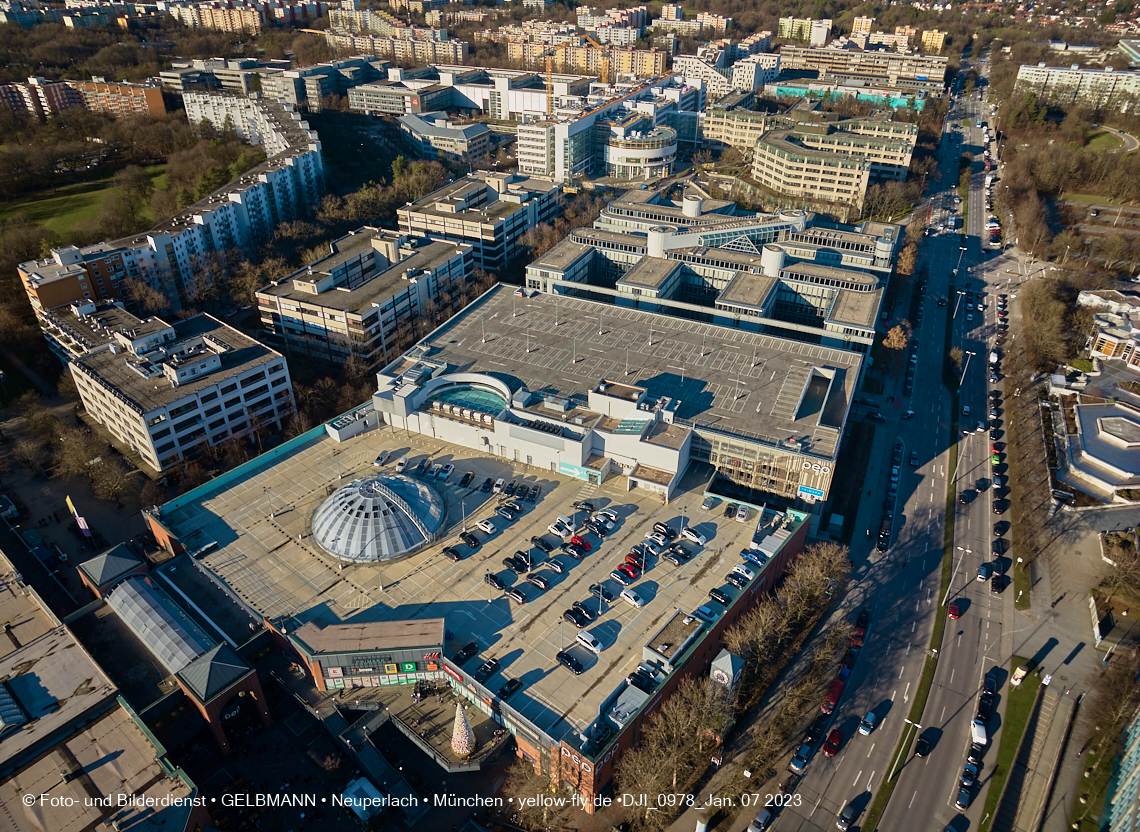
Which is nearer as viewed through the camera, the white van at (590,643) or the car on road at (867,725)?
the white van at (590,643)

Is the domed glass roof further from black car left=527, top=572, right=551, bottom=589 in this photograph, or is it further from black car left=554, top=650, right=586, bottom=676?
black car left=554, top=650, right=586, bottom=676

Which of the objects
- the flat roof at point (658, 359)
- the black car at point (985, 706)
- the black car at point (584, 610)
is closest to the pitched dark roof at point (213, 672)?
the black car at point (584, 610)

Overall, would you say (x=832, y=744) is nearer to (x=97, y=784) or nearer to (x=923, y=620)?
(x=923, y=620)

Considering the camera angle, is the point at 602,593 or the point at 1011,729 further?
the point at 602,593

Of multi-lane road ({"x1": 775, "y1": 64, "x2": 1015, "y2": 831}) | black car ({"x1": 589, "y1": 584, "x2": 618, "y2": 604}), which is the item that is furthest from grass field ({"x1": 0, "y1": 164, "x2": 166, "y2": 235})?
multi-lane road ({"x1": 775, "y1": 64, "x2": 1015, "y2": 831})

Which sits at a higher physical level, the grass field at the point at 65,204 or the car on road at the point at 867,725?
the grass field at the point at 65,204

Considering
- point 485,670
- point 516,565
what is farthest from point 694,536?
point 485,670

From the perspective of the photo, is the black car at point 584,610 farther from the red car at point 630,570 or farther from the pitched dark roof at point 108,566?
Result: the pitched dark roof at point 108,566

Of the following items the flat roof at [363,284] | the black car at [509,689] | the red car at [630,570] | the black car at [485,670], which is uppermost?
the flat roof at [363,284]
